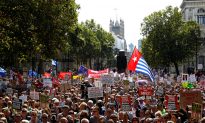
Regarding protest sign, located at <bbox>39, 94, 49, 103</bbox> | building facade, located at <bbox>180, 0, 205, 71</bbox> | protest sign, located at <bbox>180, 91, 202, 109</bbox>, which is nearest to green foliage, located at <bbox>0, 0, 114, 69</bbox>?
protest sign, located at <bbox>39, 94, 49, 103</bbox>

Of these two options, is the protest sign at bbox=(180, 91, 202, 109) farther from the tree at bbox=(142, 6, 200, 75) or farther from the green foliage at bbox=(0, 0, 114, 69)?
the tree at bbox=(142, 6, 200, 75)

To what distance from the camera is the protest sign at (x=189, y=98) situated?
19.0m

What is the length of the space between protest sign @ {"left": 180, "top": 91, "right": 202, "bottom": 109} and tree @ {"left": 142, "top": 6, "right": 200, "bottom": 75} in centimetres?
7302

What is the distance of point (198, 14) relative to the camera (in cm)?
12100

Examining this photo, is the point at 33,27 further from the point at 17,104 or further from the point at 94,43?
the point at 94,43

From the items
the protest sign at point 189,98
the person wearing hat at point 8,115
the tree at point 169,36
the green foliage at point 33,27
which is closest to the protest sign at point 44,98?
the person wearing hat at point 8,115

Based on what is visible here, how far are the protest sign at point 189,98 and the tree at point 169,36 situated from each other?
73.0 metres

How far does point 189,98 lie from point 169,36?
74.2 meters

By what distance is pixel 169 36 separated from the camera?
3656 inches

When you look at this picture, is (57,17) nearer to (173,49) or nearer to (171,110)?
(171,110)

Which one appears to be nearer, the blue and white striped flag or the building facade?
the blue and white striped flag

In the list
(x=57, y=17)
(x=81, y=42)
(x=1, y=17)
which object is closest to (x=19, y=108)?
(x=1, y=17)

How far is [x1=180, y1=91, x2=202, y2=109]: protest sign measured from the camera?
19.0 m

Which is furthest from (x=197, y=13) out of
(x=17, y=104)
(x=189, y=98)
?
(x=17, y=104)
